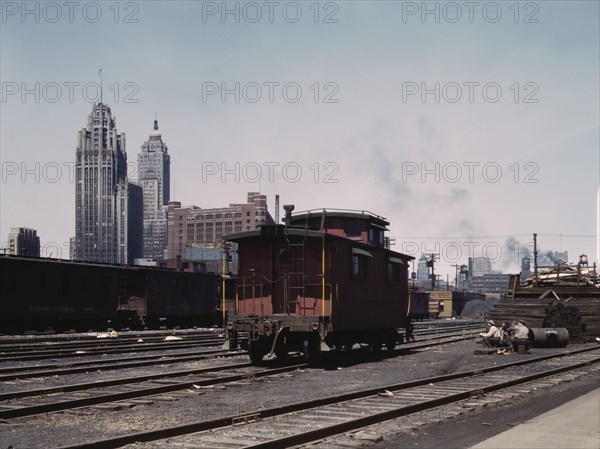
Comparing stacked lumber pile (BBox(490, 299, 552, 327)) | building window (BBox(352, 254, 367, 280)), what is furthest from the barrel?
building window (BBox(352, 254, 367, 280))

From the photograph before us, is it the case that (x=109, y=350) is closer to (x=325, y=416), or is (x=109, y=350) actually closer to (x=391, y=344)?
(x=391, y=344)

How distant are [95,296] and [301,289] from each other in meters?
23.2

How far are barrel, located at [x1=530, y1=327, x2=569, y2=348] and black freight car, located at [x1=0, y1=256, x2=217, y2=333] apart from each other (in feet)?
76.2

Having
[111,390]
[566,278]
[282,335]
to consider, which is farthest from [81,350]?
[566,278]

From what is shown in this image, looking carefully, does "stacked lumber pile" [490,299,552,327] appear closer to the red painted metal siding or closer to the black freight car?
the red painted metal siding

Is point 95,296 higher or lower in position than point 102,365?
higher

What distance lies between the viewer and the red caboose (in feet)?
65.0

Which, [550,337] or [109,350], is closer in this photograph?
[109,350]

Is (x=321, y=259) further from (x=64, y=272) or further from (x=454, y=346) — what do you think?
(x=64, y=272)

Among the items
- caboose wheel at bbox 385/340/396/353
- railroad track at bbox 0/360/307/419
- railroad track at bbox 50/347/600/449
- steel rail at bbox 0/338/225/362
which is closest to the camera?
railroad track at bbox 50/347/600/449

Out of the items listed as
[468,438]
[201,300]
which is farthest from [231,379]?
[201,300]

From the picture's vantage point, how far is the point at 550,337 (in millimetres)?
29500

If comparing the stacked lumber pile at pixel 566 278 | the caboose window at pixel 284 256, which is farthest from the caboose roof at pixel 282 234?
the stacked lumber pile at pixel 566 278

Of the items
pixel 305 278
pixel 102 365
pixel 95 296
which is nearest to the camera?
pixel 102 365
